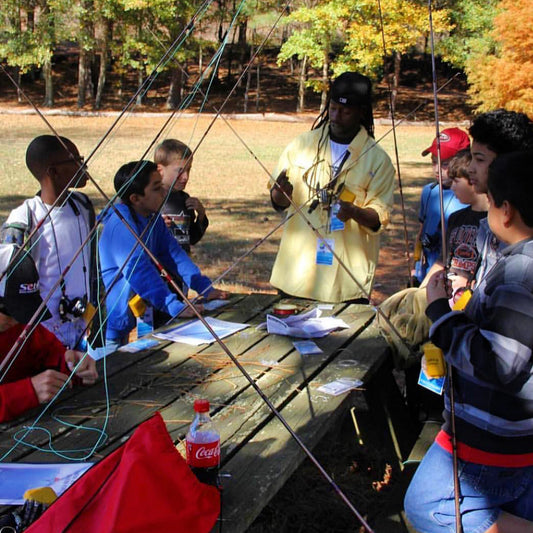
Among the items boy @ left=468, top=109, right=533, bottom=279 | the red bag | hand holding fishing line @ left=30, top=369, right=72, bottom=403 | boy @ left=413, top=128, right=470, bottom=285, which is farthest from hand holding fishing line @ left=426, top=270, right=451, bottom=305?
boy @ left=413, top=128, right=470, bottom=285

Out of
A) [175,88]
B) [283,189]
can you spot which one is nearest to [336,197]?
[283,189]

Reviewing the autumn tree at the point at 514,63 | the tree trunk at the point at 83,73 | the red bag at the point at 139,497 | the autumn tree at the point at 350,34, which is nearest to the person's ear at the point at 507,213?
the red bag at the point at 139,497

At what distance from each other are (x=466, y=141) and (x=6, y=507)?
3741 millimetres

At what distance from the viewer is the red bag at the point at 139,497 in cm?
175

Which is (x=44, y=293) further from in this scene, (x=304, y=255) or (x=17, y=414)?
(x=304, y=255)

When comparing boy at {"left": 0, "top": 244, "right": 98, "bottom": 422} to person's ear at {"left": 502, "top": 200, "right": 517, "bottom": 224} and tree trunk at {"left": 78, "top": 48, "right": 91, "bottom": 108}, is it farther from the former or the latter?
tree trunk at {"left": 78, "top": 48, "right": 91, "bottom": 108}

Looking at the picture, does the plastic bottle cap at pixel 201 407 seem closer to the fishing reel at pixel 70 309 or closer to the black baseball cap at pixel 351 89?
the fishing reel at pixel 70 309

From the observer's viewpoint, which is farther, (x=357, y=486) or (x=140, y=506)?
(x=357, y=486)

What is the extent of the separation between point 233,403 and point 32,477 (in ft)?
2.90

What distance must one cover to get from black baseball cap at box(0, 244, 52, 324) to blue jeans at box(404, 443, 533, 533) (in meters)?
1.40

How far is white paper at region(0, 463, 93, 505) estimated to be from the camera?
6.72 feet

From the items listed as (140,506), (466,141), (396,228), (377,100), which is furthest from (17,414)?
(377,100)

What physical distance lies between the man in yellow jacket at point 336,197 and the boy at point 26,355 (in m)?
1.68

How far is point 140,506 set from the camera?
1.79 m
